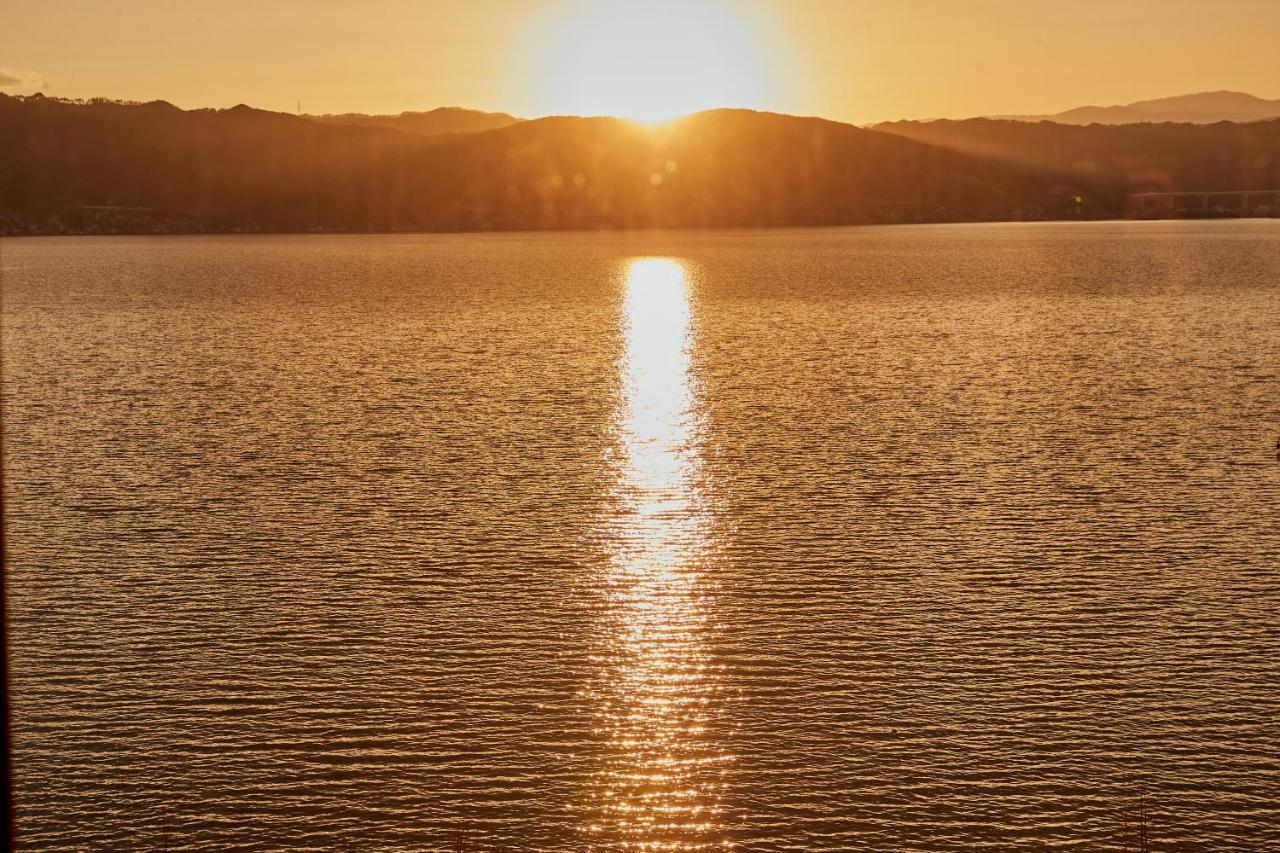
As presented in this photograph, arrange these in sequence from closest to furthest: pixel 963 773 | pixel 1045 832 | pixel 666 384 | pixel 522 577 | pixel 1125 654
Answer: pixel 1045 832 → pixel 963 773 → pixel 1125 654 → pixel 522 577 → pixel 666 384

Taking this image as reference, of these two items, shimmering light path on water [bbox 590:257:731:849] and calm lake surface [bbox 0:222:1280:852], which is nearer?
shimmering light path on water [bbox 590:257:731:849]

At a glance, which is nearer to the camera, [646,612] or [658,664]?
[658,664]

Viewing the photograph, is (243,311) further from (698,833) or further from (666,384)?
(698,833)

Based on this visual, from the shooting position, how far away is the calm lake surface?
2455 centimetres

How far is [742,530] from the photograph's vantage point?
4366 cm

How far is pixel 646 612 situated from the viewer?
3556cm

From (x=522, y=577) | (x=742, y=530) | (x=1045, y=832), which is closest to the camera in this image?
(x=1045, y=832)

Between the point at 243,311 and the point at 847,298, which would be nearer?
the point at 243,311

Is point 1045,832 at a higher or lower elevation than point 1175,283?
lower

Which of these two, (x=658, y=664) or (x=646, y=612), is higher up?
(x=646, y=612)

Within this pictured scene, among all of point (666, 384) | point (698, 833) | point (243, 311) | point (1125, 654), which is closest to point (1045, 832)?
point (698, 833)

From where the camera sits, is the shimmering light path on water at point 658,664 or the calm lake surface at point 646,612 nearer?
the shimmering light path on water at point 658,664

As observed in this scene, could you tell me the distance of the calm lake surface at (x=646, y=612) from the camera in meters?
24.5

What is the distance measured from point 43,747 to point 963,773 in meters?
18.2
